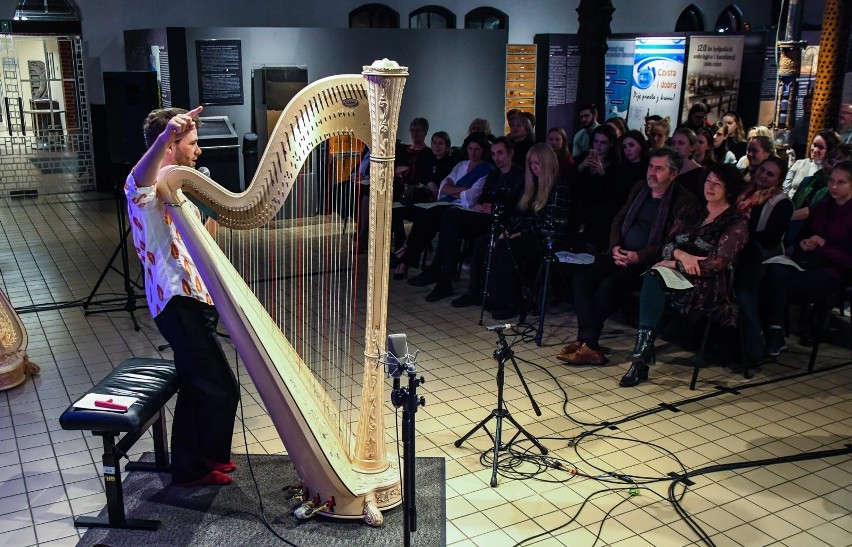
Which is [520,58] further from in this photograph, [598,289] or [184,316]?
[184,316]

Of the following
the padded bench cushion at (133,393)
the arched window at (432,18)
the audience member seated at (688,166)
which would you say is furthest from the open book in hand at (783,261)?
the arched window at (432,18)

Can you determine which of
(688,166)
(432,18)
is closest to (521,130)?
(688,166)

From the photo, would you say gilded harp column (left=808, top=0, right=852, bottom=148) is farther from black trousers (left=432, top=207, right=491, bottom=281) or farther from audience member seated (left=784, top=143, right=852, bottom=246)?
black trousers (left=432, top=207, right=491, bottom=281)

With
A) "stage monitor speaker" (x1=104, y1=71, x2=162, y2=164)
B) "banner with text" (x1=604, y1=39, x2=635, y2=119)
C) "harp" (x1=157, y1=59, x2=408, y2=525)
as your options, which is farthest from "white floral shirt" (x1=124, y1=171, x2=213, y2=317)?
"banner with text" (x1=604, y1=39, x2=635, y2=119)

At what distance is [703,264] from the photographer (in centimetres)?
467

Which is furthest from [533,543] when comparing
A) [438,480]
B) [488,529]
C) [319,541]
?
[319,541]

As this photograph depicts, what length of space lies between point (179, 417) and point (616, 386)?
96.3 inches

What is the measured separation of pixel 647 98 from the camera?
989 centimetres

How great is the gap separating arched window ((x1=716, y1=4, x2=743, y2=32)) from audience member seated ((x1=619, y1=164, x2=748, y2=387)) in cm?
1161

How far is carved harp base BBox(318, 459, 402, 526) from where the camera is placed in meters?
3.27

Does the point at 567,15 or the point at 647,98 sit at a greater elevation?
the point at 567,15

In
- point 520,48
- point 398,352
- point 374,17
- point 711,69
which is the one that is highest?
point 374,17

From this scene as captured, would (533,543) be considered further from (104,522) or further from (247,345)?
(104,522)

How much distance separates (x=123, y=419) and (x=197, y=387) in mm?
396
